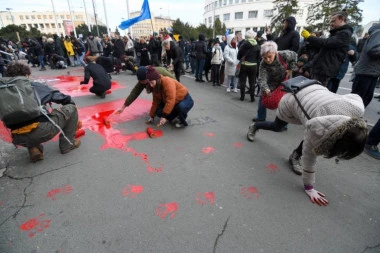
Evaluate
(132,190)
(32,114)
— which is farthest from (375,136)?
(32,114)

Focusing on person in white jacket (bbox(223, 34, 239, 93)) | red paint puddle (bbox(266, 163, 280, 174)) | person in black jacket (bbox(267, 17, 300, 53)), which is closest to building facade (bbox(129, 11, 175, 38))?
person in white jacket (bbox(223, 34, 239, 93))

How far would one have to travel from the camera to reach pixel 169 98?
341 cm

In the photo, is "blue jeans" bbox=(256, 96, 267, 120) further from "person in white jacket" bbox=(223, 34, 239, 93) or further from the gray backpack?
the gray backpack

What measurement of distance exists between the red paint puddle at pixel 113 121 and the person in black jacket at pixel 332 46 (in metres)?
3.21

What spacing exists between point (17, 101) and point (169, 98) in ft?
6.40

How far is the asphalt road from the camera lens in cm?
174

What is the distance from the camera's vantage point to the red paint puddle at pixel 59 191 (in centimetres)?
220

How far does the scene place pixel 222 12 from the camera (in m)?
52.7

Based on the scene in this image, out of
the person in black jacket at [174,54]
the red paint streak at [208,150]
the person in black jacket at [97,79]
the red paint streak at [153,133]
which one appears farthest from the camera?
the person in black jacket at [174,54]

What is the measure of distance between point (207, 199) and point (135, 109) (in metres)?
3.29

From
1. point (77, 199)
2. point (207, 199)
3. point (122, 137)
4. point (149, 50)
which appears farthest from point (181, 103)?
point (149, 50)

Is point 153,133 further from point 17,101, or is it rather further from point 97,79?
point 97,79

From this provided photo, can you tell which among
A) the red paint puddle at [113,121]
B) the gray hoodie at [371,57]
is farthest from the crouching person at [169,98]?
the gray hoodie at [371,57]

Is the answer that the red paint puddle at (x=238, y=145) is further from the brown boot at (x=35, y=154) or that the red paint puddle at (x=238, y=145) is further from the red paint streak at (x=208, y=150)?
the brown boot at (x=35, y=154)
